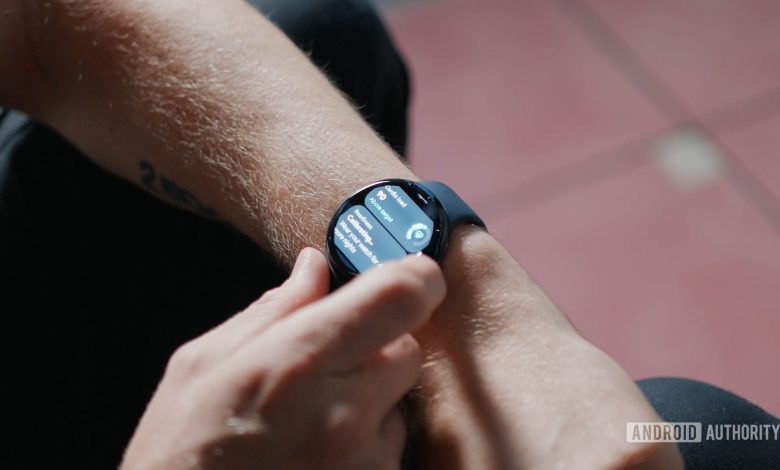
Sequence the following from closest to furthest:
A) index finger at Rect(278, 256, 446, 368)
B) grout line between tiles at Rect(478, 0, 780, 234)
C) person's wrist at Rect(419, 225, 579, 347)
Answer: index finger at Rect(278, 256, 446, 368)
person's wrist at Rect(419, 225, 579, 347)
grout line between tiles at Rect(478, 0, 780, 234)

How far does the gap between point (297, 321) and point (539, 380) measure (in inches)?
7.6

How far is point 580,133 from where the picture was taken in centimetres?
162

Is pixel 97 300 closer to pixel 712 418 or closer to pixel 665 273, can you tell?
pixel 712 418

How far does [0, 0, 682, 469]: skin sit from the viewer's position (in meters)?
0.56

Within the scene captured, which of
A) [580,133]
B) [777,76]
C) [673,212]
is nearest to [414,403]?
[673,212]

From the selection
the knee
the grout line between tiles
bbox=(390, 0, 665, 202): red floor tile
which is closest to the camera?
the knee

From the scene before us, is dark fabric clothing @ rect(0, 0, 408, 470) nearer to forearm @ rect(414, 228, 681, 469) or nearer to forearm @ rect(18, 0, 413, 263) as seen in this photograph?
forearm @ rect(18, 0, 413, 263)

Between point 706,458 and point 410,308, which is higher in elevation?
point 410,308

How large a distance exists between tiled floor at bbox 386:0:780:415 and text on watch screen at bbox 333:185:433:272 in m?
0.77

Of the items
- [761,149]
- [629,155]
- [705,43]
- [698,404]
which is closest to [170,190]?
[698,404]

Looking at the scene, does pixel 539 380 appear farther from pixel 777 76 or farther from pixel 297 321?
pixel 777 76

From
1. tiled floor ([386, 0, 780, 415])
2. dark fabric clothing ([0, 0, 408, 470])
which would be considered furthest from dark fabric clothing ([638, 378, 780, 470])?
tiled floor ([386, 0, 780, 415])

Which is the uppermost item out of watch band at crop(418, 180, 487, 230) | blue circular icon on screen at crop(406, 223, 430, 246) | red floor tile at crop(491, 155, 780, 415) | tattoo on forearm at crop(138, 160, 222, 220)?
watch band at crop(418, 180, 487, 230)

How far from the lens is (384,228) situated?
64cm
